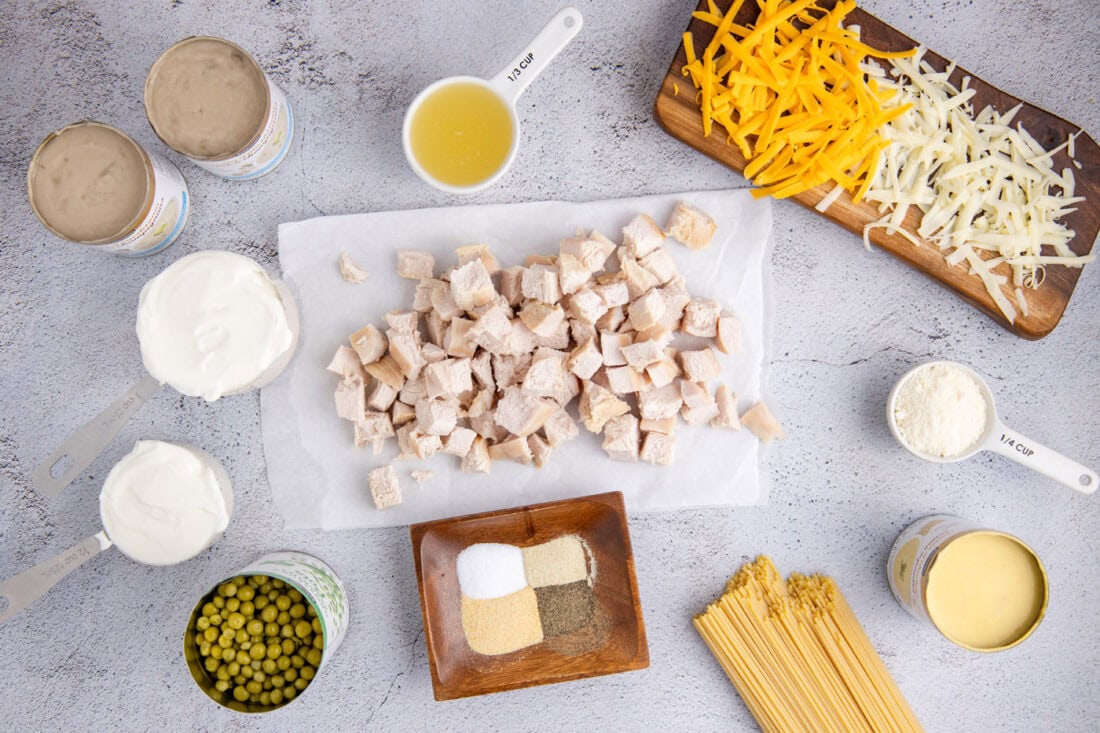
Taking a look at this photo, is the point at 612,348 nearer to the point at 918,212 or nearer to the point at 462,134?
the point at 462,134

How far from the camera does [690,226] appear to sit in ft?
5.97

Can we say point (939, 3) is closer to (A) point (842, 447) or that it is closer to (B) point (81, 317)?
(A) point (842, 447)

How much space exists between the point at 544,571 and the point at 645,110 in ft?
4.00

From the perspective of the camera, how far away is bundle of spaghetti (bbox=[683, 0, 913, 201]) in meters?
1.68

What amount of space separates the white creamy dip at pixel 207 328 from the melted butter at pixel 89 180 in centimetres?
18

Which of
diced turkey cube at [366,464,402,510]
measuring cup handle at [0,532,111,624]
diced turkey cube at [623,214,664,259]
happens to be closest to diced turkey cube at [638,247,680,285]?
diced turkey cube at [623,214,664,259]

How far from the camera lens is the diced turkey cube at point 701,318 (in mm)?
1806

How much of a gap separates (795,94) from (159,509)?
5.91 feet

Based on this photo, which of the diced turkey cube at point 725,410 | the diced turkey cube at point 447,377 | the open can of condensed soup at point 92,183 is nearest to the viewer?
the open can of condensed soup at point 92,183

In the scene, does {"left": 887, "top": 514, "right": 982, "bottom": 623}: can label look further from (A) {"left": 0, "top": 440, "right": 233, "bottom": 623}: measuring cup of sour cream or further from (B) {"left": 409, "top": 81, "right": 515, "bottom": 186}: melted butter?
(A) {"left": 0, "top": 440, "right": 233, "bottom": 623}: measuring cup of sour cream

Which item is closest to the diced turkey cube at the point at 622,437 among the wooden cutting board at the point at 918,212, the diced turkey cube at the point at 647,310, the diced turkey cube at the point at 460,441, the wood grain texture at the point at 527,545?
the wood grain texture at the point at 527,545

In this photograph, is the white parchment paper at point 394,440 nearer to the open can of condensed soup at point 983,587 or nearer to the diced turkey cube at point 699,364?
the diced turkey cube at point 699,364

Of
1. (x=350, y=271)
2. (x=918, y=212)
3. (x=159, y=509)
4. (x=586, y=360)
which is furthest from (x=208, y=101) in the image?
(x=918, y=212)

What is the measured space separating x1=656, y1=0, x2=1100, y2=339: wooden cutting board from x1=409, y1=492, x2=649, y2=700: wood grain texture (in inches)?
35.9
